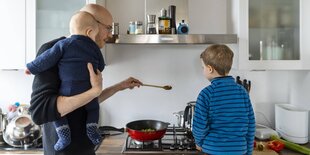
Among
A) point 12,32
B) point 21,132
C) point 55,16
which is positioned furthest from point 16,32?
point 21,132

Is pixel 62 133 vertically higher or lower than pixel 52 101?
lower

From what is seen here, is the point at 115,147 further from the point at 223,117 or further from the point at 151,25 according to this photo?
the point at 151,25

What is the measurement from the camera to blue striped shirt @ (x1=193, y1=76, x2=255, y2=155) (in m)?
1.42

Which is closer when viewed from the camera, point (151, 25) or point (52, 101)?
point (52, 101)

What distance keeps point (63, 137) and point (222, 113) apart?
2.56 feet

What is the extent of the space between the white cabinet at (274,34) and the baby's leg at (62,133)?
3.98 feet

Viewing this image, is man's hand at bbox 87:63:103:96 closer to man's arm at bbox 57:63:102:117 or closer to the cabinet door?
man's arm at bbox 57:63:102:117

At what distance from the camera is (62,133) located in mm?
1112

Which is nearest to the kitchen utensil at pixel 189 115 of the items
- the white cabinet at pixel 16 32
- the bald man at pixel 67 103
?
the bald man at pixel 67 103

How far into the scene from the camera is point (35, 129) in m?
1.83

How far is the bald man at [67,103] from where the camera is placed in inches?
42.5

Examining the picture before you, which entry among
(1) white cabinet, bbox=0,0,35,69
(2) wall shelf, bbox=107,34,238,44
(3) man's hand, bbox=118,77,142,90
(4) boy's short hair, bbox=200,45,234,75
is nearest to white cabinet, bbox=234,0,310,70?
(2) wall shelf, bbox=107,34,238,44

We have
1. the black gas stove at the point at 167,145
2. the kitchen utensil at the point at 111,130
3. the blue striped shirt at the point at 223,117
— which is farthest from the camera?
the kitchen utensil at the point at 111,130

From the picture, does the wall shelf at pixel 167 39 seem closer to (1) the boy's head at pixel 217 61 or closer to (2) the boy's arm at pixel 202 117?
(1) the boy's head at pixel 217 61
